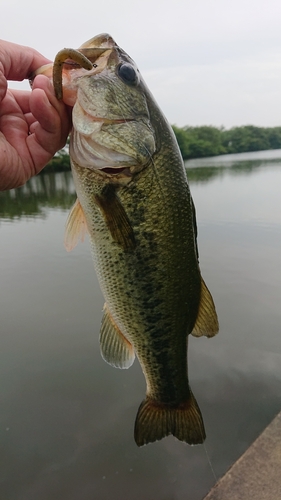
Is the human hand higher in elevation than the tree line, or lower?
higher

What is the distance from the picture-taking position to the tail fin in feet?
6.57

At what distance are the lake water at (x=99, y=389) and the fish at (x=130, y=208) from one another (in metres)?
2.11

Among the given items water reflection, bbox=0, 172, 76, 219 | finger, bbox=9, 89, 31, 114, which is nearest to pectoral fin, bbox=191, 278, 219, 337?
finger, bbox=9, 89, 31, 114

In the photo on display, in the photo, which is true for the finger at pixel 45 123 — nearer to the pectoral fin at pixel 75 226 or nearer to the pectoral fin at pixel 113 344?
the pectoral fin at pixel 75 226

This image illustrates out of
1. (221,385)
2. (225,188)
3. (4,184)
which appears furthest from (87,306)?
(225,188)

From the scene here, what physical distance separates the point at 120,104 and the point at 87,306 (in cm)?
549

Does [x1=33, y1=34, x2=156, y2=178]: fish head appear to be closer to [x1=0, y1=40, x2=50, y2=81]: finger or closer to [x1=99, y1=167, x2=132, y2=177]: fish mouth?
[x1=99, y1=167, x2=132, y2=177]: fish mouth

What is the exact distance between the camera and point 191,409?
204 cm

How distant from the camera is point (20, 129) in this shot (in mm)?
2074

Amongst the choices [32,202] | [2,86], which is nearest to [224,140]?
[32,202]

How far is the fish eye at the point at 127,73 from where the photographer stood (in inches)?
66.5

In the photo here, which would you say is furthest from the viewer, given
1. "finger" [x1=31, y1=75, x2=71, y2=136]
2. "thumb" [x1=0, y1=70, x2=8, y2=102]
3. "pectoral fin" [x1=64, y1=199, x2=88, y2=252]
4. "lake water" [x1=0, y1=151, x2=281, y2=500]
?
"lake water" [x1=0, y1=151, x2=281, y2=500]

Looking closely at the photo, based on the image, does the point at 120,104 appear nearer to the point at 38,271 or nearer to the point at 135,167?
the point at 135,167

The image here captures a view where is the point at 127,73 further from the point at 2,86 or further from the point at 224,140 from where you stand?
the point at 224,140
